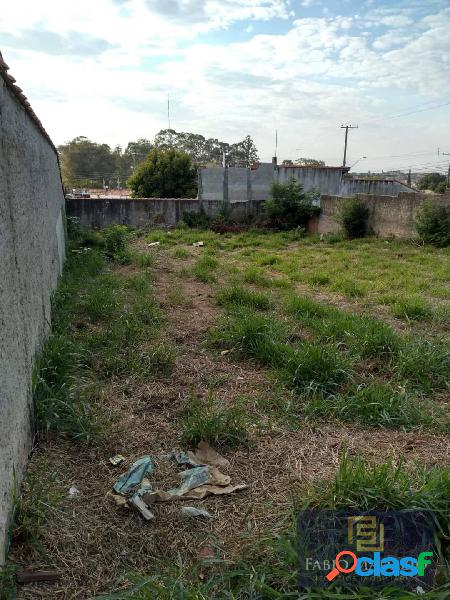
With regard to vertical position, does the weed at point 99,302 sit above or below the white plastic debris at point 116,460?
above

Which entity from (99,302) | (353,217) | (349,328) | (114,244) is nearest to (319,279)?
(349,328)

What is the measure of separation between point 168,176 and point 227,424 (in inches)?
816

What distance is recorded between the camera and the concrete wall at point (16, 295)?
1.94 meters

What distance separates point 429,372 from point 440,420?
742 mm

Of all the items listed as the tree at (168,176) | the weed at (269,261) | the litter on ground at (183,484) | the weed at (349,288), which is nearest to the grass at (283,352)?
the litter on ground at (183,484)

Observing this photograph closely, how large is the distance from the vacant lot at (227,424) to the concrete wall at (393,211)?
19.9ft

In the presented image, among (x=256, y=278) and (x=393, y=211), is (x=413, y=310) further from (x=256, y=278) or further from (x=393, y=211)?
(x=393, y=211)

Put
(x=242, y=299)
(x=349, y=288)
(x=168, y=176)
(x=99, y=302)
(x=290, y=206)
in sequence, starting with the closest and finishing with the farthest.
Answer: (x=99, y=302) < (x=242, y=299) < (x=349, y=288) < (x=290, y=206) < (x=168, y=176)

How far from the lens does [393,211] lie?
12297 mm

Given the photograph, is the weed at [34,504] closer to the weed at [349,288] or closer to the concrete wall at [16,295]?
the concrete wall at [16,295]

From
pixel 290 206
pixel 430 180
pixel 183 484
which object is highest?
pixel 430 180

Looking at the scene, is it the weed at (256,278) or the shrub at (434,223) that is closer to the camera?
the weed at (256,278)

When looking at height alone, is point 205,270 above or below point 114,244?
below

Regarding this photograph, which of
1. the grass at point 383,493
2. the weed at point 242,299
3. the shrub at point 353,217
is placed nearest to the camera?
the grass at point 383,493
